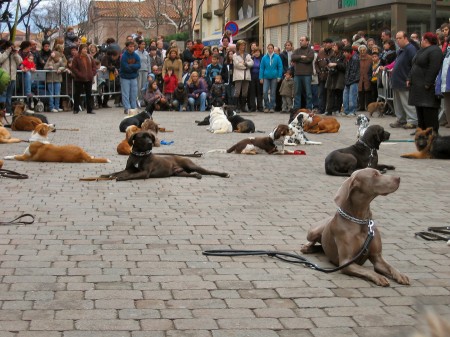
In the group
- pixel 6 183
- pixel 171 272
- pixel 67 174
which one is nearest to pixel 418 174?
pixel 67 174

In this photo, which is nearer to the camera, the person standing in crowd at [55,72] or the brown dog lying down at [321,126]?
the brown dog lying down at [321,126]

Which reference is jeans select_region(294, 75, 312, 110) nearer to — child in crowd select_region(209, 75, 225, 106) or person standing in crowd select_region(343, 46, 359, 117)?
person standing in crowd select_region(343, 46, 359, 117)

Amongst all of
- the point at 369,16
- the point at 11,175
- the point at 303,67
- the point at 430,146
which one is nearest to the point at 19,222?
the point at 11,175

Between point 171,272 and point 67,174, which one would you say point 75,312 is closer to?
point 171,272

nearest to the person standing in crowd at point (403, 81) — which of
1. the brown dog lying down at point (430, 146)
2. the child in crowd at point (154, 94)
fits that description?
the brown dog lying down at point (430, 146)

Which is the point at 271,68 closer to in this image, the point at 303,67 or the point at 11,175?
the point at 303,67

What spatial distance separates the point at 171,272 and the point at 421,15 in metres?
30.9

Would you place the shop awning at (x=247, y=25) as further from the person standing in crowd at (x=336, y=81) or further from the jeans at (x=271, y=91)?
the person standing in crowd at (x=336, y=81)

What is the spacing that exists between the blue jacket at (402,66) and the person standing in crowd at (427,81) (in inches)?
75.4

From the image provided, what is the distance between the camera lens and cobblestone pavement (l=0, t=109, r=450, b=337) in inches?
185

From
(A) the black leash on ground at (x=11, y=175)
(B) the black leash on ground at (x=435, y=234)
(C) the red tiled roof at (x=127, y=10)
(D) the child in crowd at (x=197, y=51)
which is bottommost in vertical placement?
(B) the black leash on ground at (x=435, y=234)

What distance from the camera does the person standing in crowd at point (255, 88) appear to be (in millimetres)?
27345

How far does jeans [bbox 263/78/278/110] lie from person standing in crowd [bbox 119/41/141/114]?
4.58m

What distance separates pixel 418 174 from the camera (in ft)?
40.3
